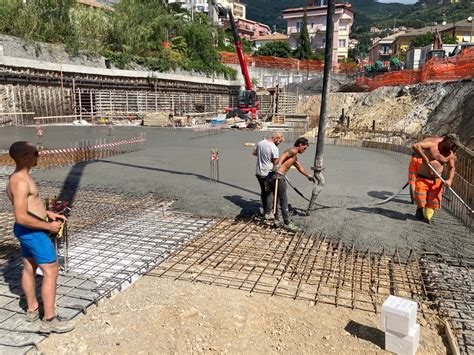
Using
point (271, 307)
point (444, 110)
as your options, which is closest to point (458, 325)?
point (271, 307)

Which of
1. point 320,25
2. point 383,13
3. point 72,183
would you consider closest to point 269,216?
point 72,183

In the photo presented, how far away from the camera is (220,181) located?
854cm

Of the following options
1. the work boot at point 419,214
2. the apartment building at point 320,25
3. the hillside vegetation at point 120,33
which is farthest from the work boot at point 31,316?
the apartment building at point 320,25

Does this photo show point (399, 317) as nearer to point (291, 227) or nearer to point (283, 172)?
point (291, 227)

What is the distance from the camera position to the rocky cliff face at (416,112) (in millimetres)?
15211

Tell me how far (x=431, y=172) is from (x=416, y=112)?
15270mm

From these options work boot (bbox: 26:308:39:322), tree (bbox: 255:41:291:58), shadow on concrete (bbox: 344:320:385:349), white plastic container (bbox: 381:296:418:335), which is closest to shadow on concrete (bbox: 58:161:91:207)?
work boot (bbox: 26:308:39:322)

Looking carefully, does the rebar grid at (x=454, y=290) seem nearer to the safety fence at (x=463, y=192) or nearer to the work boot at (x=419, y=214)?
the work boot at (x=419, y=214)

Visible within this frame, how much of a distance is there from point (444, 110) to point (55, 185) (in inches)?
640

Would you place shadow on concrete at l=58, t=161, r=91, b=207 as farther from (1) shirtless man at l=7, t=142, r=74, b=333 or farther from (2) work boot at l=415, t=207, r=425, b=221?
(2) work boot at l=415, t=207, r=425, b=221

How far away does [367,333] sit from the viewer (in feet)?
10.5

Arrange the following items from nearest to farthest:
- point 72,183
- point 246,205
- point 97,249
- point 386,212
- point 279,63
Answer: point 97,249 < point 386,212 < point 246,205 < point 72,183 < point 279,63

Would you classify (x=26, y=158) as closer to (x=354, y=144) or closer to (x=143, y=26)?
(x=354, y=144)

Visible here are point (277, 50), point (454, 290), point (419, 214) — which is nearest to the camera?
point (454, 290)
